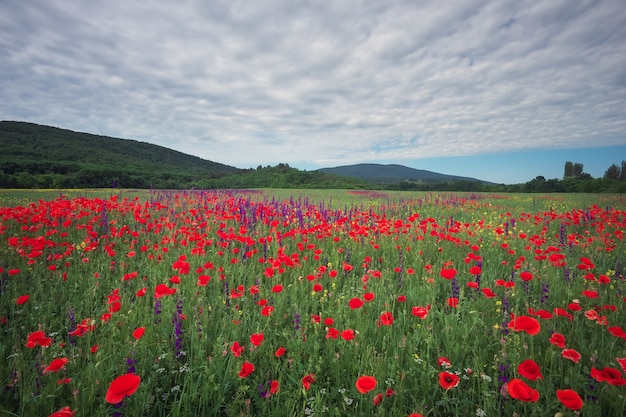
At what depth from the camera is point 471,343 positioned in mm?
2492

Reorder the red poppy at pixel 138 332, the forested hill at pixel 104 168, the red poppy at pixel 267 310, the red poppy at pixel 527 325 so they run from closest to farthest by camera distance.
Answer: the red poppy at pixel 527 325, the red poppy at pixel 138 332, the red poppy at pixel 267 310, the forested hill at pixel 104 168

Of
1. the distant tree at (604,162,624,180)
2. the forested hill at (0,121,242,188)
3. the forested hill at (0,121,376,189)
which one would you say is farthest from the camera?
the distant tree at (604,162,624,180)

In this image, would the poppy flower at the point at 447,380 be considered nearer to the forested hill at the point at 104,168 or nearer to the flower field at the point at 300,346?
the flower field at the point at 300,346

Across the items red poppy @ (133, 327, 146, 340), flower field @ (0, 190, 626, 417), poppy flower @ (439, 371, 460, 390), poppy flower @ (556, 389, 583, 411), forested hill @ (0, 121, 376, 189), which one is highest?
forested hill @ (0, 121, 376, 189)

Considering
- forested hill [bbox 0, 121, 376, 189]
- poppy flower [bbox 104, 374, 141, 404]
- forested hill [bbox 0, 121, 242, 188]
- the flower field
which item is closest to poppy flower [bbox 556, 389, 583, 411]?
the flower field

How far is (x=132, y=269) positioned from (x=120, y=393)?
3.56 metres

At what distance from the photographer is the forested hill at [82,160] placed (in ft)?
147

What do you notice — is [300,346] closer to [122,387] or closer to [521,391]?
[122,387]

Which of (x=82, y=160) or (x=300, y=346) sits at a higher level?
(x=82, y=160)

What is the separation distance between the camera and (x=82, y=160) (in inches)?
3209

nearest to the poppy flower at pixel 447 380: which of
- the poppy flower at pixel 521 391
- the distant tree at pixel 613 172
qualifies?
the poppy flower at pixel 521 391

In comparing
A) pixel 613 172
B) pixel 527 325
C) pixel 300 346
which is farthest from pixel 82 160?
pixel 613 172

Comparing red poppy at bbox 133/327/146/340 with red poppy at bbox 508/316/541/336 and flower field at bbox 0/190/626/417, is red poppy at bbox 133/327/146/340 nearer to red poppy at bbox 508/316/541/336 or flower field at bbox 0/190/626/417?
flower field at bbox 0/190/626/417

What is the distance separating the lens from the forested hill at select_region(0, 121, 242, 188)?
4466 centimetres
